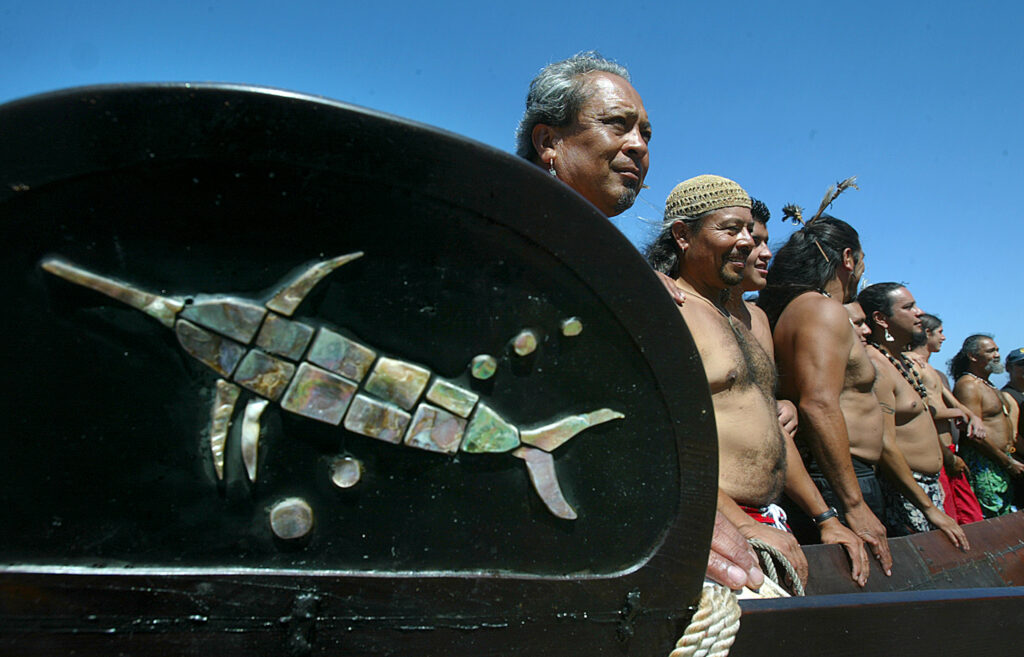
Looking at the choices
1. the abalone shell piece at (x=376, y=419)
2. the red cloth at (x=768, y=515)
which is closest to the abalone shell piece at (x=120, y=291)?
the abalone shell piece at (x=376, y=419)

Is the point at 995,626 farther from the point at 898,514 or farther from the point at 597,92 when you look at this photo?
the point at 898,514

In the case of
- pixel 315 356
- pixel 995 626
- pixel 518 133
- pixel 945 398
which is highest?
pixel 945 398

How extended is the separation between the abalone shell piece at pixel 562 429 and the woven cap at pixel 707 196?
1992 mm

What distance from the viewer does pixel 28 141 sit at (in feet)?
2.54

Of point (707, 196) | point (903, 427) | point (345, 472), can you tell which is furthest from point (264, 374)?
point (903, 427)

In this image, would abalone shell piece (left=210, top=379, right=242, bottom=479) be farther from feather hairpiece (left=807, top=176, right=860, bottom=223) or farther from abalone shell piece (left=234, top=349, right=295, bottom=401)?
feather hairpiece (left=807, top=176, right=860, bottom=223)

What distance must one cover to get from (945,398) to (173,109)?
23.1 ft

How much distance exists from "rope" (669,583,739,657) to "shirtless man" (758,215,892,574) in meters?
2.07

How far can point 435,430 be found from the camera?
0.91 m

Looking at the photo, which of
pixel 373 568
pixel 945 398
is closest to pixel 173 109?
pixel 373 568

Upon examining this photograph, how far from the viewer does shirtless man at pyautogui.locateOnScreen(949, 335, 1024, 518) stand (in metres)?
6.25

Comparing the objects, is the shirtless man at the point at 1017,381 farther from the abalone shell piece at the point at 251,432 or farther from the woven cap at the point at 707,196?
the abalone shell piece at the point at 251,432

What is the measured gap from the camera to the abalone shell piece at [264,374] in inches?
33.6

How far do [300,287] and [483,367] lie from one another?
0.25 meters
